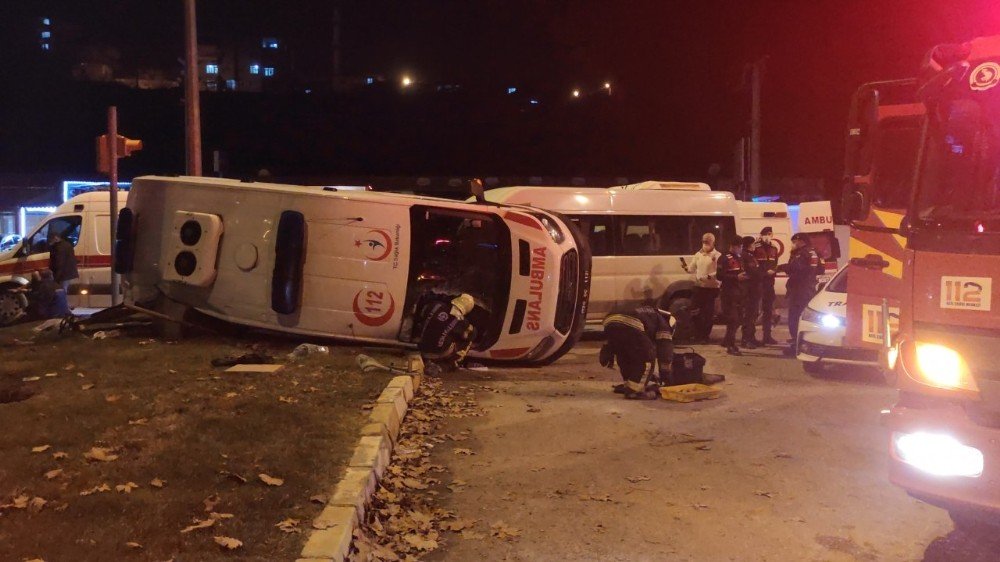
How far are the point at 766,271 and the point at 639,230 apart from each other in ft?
6.86

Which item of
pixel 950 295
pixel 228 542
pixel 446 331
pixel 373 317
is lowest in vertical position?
pixel 228 542

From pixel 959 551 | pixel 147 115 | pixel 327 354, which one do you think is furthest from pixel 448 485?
pixel 147 115

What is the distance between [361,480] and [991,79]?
431 cm

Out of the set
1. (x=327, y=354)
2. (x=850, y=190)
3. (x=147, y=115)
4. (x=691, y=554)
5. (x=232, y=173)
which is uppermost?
(x=147, y=115)

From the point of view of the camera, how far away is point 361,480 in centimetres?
480

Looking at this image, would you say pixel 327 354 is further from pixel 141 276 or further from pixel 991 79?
pixel 991 79

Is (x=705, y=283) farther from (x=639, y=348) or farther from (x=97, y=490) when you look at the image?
(x=97, y=490)

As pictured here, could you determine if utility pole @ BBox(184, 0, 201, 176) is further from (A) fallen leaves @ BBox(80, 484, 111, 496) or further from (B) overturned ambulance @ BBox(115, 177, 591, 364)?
(A) fallen leaves @ BBox(80, 484, 111, 496)

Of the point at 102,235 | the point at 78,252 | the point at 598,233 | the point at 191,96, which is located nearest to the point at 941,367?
the point at 598,233

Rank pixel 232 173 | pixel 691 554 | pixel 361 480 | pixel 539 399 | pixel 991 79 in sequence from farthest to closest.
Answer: pixel 232 173 → pixel 539 399 → pixel 361 480 → pixel 691 554 → pixel 991 79

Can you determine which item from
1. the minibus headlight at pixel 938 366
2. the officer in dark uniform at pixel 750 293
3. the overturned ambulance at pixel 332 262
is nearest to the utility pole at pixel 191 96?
the overturned ambulance at pixel 332 262

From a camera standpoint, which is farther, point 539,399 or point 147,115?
point 147,115

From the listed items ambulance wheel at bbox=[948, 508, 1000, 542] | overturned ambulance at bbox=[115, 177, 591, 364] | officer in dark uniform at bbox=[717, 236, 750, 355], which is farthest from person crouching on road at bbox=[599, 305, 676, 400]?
ambulance wheel at bbox=[948, 508, 1000, 542]

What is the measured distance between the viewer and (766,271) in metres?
11.8
